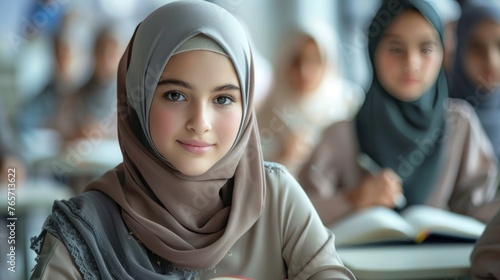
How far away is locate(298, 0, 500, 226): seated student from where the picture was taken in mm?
1764

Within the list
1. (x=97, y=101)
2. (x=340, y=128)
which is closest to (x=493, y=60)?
(x=340, y=128)

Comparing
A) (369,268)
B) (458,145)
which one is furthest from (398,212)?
(369,268)

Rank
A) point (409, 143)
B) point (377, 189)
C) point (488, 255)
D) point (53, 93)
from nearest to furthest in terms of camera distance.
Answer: point (488, 255), point (377, 189), point (409, 143), point (53, 93)

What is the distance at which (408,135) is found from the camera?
1830 millimetres

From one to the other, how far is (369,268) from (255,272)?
1.01ft

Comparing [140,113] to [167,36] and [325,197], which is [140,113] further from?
[325,197]

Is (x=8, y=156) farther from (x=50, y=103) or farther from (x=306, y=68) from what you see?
(x=306, y=68)

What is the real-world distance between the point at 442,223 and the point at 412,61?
0.50 meters

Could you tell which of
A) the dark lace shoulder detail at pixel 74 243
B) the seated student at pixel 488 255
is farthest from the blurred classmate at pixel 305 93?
the dark lace shoulder detail at pixel 74 243

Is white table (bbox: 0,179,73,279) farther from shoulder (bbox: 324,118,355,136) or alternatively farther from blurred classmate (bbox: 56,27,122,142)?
shoulder (bbox: 324,118,355,136)

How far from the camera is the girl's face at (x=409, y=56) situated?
5.82 ft

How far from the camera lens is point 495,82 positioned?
2260 millimetres

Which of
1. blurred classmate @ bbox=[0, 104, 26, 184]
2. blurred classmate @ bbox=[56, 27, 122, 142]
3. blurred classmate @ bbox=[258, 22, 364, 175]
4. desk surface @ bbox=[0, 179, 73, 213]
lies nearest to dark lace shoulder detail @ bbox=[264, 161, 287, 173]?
desk surface @ bbox=[0, 179, 73, 213]

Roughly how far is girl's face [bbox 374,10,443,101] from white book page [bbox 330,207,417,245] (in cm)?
45
